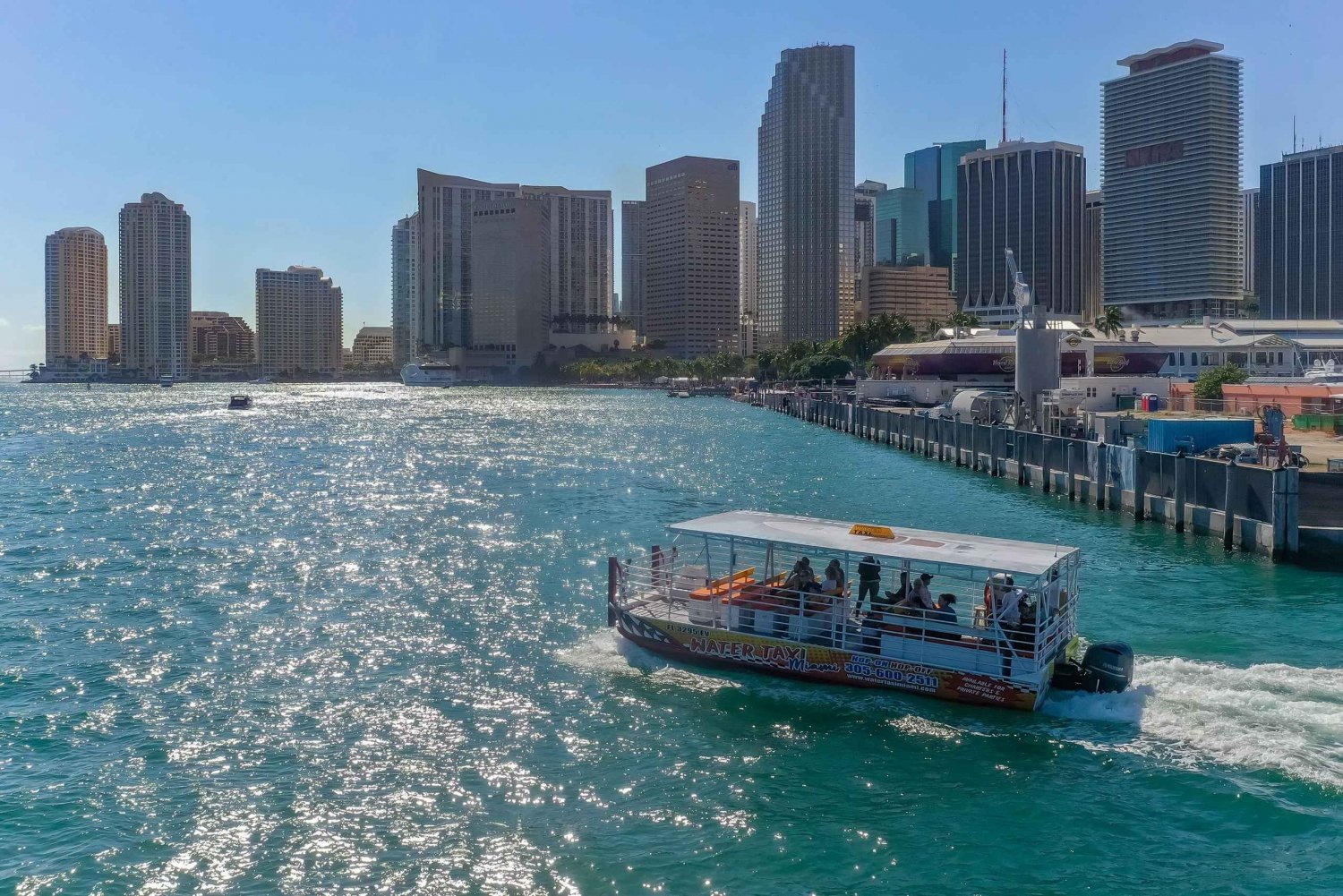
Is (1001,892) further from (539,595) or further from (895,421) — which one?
(895,421)

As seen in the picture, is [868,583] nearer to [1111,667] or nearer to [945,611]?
[945,611]

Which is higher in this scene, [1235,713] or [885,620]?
[885,620]

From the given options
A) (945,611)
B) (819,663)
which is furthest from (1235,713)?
(819,663)

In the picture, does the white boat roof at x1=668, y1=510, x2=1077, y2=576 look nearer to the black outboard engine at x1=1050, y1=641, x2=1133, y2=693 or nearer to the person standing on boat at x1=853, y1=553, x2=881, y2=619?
the person standing on boat at x1=853, y1=553, x2=881, y2=619

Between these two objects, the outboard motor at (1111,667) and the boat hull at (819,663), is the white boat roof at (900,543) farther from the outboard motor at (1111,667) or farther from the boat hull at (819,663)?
the boat hull at (819,663)

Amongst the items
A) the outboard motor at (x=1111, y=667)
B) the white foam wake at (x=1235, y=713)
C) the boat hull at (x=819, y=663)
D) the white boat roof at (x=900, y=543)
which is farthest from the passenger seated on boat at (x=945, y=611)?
the outboard motor at (x=1111, y=667)

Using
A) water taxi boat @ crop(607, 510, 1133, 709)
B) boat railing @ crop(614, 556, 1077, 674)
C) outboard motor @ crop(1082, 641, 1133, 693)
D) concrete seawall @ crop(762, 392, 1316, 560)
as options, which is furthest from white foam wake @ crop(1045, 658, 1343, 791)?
concrete seawall @ crop(762, 392, 1316, 560)

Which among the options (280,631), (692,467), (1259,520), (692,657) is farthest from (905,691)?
(692,467)
